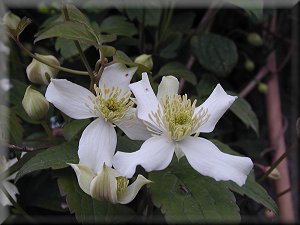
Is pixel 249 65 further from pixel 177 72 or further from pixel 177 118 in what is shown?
pixel 177 118

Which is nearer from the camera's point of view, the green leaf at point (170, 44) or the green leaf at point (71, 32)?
the green leaf at point (71, 32)

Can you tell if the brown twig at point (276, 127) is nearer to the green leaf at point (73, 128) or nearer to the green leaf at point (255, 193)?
the green leaf at point (255, 193)

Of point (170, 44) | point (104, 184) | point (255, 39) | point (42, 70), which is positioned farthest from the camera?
point (255, 39)

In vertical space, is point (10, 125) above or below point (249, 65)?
above

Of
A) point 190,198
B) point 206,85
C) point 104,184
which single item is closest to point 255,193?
point 190,198

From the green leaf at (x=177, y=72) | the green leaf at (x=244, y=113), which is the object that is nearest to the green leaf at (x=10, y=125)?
the green leaf at (x=177, y=72)

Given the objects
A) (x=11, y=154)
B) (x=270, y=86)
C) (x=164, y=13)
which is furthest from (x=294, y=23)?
(x=11, y=154)
